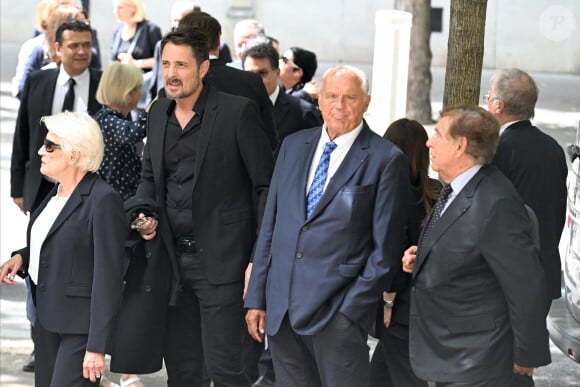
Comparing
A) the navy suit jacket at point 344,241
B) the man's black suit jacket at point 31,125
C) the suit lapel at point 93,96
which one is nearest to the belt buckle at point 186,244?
the navy suit jacket at point 344,241

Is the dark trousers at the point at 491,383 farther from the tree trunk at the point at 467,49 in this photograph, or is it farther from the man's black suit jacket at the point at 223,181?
the tree trunk at the point at 467,49

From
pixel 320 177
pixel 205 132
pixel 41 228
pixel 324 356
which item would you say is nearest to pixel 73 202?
pixel 41 228

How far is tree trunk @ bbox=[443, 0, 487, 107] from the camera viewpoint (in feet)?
24.4

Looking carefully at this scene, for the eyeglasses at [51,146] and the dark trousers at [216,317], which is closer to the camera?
Answer: the eyeglasses at [51,146]

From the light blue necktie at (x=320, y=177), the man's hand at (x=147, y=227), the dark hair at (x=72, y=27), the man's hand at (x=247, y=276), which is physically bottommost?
the man's hand at (x=247, y=276)

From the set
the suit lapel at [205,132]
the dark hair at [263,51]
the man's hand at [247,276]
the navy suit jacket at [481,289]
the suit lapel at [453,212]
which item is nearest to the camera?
the navy suit jacket at [481,289]

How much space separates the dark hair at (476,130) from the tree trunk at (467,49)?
1919 mm

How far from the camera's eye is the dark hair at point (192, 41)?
6504mm

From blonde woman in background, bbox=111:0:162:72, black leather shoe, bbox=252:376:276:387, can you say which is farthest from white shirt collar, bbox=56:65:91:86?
blonde woman in background, bbox=111:0:162:72

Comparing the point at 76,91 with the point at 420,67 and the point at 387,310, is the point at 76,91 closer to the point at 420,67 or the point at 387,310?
the point at 387,310

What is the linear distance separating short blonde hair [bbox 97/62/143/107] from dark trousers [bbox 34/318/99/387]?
2067 mm

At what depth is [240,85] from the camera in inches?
305

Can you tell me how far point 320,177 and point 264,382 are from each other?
2.24 meters

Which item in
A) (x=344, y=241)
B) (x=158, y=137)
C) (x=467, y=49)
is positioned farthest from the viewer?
(x=467, y=49)
